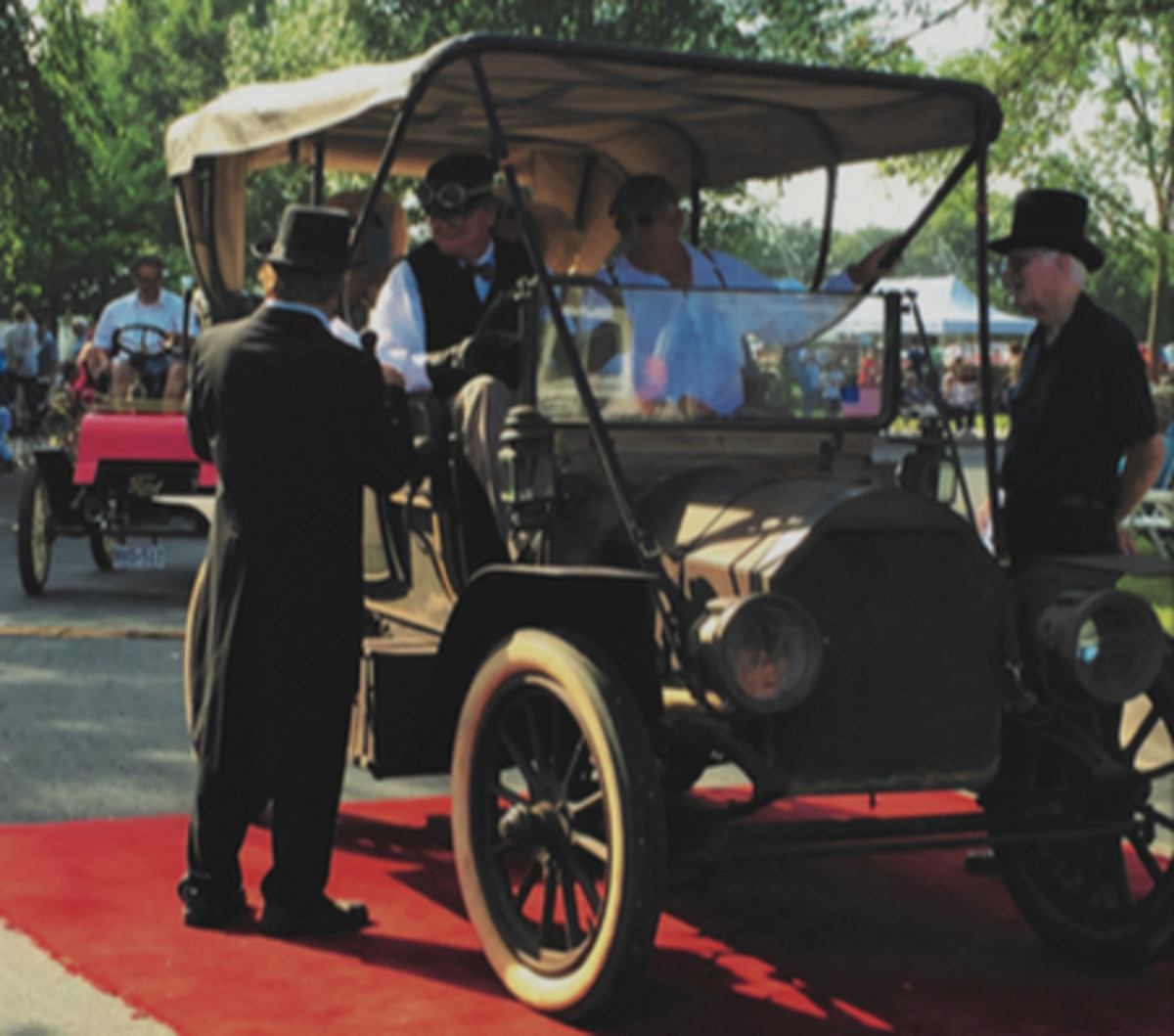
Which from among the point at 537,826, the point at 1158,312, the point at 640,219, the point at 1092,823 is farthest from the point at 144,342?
the point at 1158,312

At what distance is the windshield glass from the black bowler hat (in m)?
0.49

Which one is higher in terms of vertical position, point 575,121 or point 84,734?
point 575,121

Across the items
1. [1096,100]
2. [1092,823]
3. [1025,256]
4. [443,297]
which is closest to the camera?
[1092,823]

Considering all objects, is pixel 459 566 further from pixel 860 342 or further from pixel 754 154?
pixel 754 154

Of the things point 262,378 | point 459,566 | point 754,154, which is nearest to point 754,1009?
point 459,566

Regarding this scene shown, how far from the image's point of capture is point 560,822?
4.59 metres

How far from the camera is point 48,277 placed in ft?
155

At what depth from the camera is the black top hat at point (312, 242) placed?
521 cm

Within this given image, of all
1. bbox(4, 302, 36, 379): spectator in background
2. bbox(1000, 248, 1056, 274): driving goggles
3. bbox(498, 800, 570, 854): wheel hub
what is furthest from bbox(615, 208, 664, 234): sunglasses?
bbox(4, 302, 36, 379): spectator in background

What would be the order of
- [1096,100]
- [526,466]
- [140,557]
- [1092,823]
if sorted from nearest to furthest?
[1092,823] < [526,466] < [140,557] < [1096,100]

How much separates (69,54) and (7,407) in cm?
689

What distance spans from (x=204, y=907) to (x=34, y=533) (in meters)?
7.29

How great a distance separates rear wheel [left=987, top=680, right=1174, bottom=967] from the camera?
16.0 feet

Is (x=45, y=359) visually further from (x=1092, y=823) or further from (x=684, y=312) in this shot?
(x=1092, y=823)
